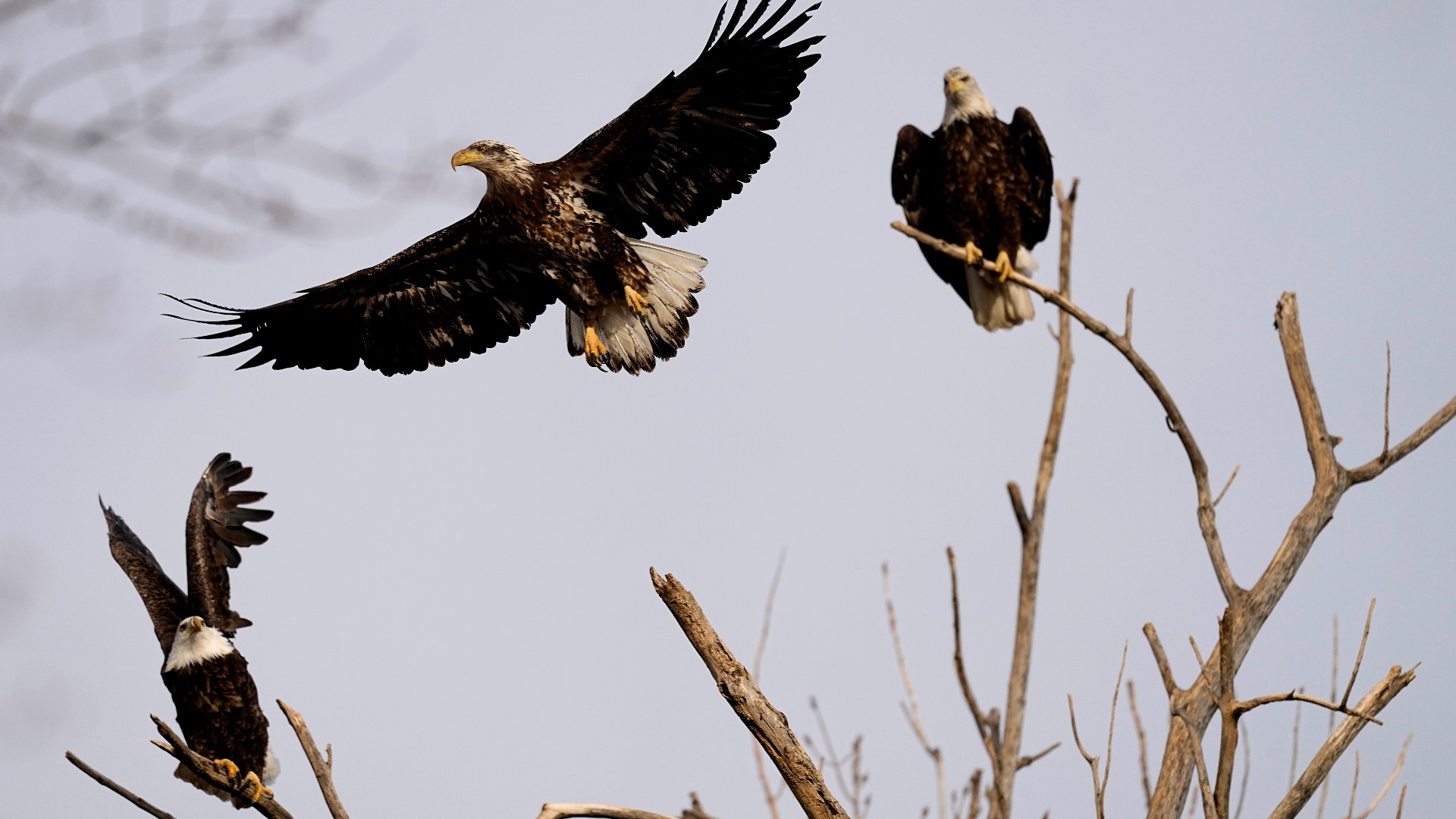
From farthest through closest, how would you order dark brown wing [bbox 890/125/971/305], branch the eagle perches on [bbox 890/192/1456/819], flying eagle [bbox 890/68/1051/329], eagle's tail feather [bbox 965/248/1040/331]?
1. eagle's tail feather [bbox 965/248/1040/331]
2. dark brown wing [bbox 890/125/971/305]
3. flying eagle [bbox 890/68/1051/329]
4. branch the eagle perches on [bbox 890/192/1456/819]

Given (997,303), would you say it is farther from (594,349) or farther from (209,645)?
(209,645)

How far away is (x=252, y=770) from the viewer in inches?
217

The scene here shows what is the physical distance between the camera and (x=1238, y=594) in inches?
159

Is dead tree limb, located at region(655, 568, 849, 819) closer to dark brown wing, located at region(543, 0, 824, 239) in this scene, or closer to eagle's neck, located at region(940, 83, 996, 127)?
dark brown wing, located at region(543, 0, 824, 239)

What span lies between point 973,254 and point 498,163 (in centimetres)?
242

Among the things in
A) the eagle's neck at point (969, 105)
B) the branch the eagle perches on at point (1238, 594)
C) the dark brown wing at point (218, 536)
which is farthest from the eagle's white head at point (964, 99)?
the dark brown wing at point (218, 536)

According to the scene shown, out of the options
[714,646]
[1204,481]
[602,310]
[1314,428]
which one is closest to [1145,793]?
[1204,481]

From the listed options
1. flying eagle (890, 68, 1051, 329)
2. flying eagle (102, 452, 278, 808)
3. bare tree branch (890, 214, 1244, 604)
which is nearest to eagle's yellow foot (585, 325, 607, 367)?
bare tree branch (890, 214, 1244, 604)

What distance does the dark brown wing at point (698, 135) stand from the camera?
438 cm

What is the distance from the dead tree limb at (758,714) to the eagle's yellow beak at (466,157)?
2.04m

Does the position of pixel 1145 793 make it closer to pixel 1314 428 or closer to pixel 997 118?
pixel 1314 428

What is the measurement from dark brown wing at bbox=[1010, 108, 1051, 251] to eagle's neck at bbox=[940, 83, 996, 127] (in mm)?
152

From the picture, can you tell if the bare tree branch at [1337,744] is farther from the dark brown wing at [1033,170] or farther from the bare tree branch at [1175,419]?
the dark brown wing at [1033,170]

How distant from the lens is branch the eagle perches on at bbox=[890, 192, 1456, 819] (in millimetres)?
2818
